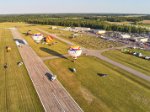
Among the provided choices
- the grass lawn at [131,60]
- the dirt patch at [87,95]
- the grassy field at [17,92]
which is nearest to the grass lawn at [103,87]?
the dirt patch at [87,95]

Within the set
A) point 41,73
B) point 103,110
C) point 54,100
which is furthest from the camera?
point 41,73

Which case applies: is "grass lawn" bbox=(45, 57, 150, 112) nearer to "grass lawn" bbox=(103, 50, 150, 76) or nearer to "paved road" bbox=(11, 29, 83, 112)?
"paved road" bbox=(11, 29, 83, 112)

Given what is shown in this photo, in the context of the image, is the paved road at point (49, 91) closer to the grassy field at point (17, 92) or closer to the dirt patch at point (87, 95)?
the grassy field at point (17, 92)

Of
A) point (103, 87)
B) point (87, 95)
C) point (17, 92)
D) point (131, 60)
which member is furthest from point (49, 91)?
point (131, 60)

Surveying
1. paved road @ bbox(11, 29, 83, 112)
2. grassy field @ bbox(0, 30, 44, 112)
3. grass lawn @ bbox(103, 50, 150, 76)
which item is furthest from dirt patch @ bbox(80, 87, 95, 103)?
grass lawn @ bbox(103, 50, 150, 76)

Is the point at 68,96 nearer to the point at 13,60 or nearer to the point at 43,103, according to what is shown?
the point at 43,103

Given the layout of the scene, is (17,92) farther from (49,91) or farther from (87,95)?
(87,95)

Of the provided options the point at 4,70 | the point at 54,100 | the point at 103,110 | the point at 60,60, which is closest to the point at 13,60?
the point at 4,70
